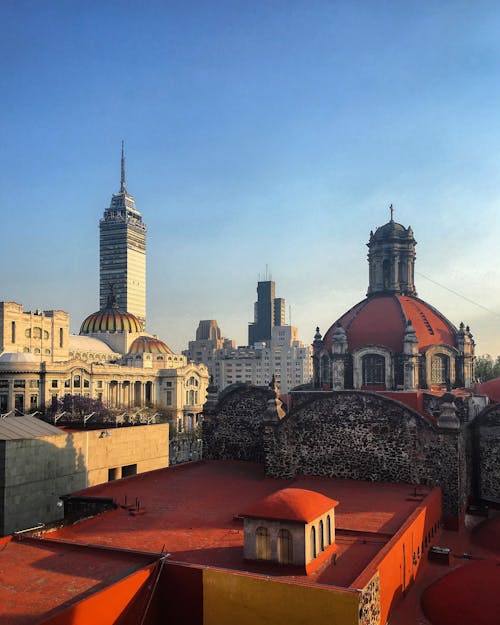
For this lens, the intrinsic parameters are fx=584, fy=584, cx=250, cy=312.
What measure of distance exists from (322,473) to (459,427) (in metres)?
5.81

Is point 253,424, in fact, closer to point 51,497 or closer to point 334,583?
point 51,497

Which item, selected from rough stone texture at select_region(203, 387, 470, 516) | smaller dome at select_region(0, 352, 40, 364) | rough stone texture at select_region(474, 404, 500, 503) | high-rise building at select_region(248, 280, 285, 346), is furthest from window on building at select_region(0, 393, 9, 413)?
high-rise building at select_region(248, 280, 285, 346)

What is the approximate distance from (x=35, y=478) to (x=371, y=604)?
830 inches

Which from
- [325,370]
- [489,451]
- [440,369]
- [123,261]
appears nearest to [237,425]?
[325,370]

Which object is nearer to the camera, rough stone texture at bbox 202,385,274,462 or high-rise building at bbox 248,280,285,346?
rough stone texture at bbox 202,385,274,462

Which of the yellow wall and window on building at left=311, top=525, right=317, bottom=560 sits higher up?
window on building at left=311, top=525, right=317, bottom=560

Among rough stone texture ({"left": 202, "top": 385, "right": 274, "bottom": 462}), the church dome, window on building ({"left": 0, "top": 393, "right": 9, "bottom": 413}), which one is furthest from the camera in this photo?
the church dome

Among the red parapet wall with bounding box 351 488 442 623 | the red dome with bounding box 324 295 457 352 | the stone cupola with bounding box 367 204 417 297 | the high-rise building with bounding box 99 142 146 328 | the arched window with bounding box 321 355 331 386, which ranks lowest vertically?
the red parapet wall with bounding box 351 488 442 623

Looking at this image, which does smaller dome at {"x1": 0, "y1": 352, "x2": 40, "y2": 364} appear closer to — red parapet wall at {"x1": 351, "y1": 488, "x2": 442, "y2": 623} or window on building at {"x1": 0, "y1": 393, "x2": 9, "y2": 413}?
window on building at {"x1": 0, "y1": 393, "x2": 9, "y2": 413}

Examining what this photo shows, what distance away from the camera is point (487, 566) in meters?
16.8

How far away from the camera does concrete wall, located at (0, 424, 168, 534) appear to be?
2795 cm

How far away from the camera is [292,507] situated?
50.2 feet

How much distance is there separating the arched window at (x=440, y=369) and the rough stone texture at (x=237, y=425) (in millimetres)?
9039

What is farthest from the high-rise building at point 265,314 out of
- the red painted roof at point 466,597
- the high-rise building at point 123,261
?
the red painted roof at point 466,597
